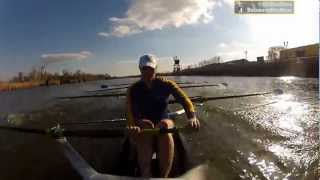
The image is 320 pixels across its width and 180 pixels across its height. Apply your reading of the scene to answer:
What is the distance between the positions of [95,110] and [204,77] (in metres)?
0.88

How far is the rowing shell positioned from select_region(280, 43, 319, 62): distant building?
80cm

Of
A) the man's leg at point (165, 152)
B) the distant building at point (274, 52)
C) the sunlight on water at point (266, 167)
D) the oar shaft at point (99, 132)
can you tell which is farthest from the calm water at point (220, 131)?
the distant building at point (274, 52)

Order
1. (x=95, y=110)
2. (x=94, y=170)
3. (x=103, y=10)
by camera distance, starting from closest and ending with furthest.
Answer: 1. (x=103, y=10)
2. (x=94, y=170)
3. (x=95, y=110)

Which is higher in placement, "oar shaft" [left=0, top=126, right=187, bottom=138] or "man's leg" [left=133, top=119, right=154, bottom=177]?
"oar shaft" [left=0, top=126, right=187, bottom=138]

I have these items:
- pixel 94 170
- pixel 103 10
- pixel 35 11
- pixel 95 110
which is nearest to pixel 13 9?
pixel 35 11

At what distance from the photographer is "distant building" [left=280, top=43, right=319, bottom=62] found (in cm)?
290

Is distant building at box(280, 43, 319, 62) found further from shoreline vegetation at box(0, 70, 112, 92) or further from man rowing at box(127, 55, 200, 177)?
shoreline vegetation at box(0, 70, 112, 92)

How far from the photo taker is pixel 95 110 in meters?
3.45

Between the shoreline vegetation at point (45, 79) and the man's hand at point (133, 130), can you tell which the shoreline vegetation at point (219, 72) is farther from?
the man's hand at point (133, 130)

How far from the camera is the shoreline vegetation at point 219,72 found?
3.02 meters

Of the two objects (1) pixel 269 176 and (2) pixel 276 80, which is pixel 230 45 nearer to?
(2) pixel 276 80

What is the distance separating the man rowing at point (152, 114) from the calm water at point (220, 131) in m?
0.11

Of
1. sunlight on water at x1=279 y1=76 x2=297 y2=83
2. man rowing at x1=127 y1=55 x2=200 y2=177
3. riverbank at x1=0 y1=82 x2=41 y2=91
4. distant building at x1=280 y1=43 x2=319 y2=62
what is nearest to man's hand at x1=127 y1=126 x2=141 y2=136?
man rowing at x1=127 y1=55 x2=200 y2=177

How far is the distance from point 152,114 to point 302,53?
1.07 metres
